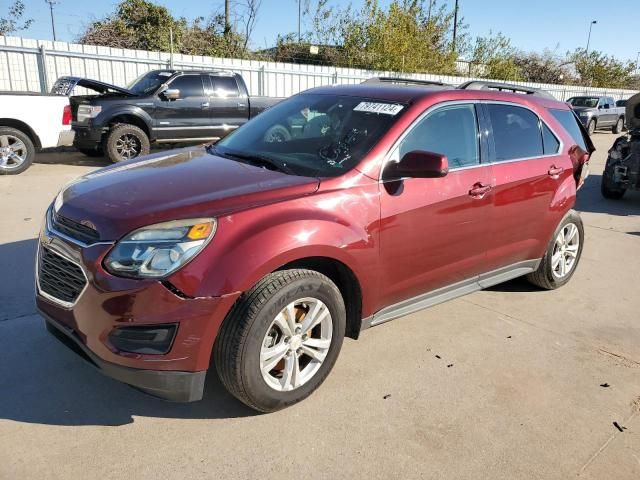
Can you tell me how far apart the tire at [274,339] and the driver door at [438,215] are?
47 centimetres

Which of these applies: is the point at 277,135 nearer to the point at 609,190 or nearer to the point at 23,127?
the point at 23,127

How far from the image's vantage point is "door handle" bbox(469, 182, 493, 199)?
3.56 meters

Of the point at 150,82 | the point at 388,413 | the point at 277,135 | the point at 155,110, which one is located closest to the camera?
the point at 388,413

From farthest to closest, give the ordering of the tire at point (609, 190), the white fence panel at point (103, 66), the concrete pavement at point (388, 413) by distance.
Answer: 1. the white fence panel at point (103, 66)
2. the tire at point (609, 190)
3. the concrete pavement at point (388, 413)

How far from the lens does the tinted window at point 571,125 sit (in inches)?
200

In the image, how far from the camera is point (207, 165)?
3266mm

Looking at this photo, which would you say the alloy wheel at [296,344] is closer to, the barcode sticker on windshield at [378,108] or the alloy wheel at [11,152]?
the barcode sticker on windshield at [378,108]

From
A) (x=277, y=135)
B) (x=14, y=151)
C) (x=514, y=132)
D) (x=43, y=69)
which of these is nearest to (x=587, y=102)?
(x=43, y=69)

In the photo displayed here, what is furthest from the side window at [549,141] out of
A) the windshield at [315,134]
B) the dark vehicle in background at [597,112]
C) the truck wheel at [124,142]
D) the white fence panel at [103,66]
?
the dark vehicle in background at [597,112]

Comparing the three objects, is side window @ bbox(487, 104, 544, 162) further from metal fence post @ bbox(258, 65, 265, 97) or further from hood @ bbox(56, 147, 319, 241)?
metal fence post @ bbox(258, 65, 265, 97)

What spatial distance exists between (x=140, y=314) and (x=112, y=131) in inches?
336

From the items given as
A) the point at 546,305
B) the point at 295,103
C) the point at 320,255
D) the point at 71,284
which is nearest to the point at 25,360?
the point at 71,284

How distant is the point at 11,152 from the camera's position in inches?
348

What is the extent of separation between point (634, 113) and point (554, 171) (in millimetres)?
5969
